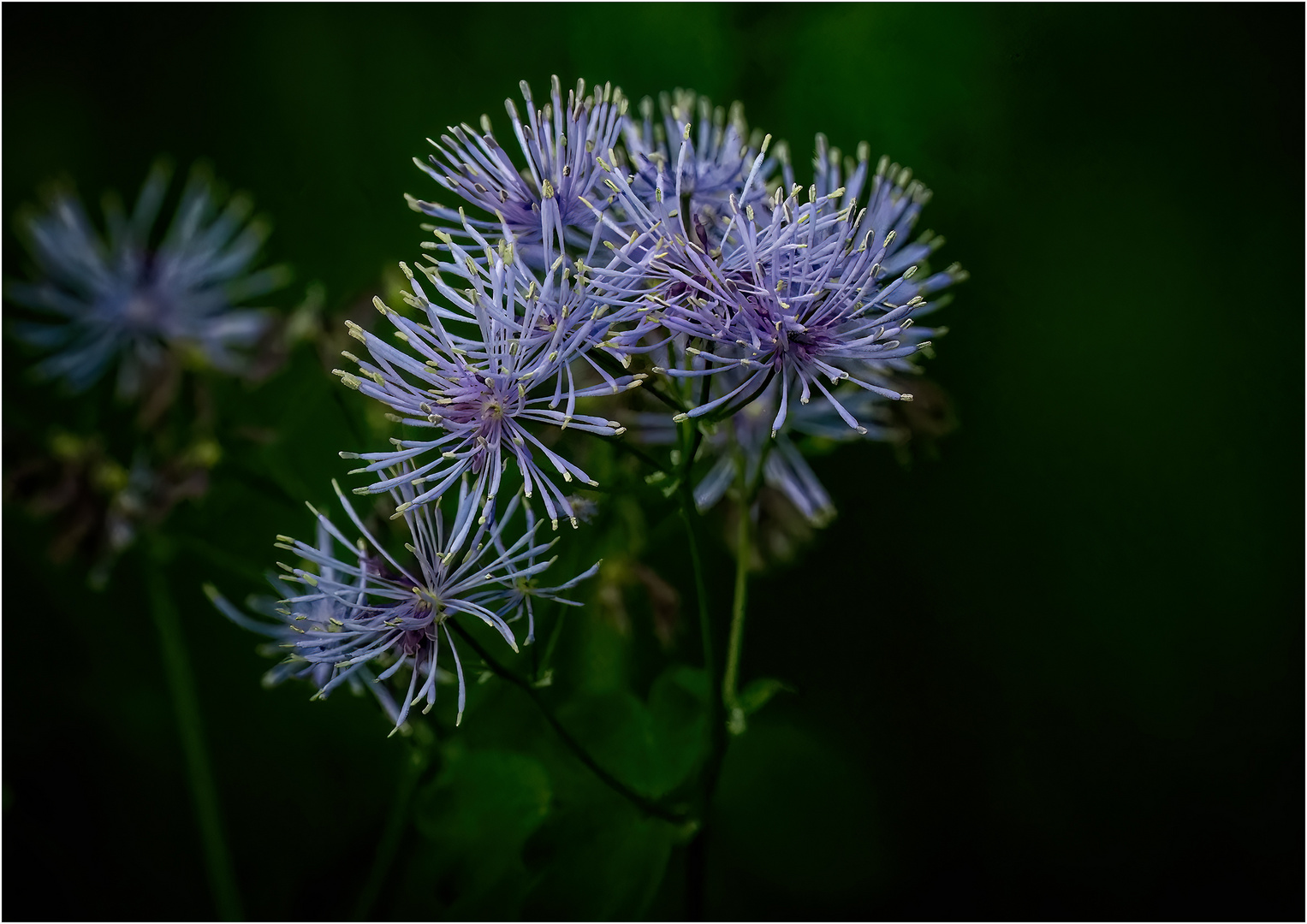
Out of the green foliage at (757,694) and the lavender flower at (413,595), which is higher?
the lavender flower at (413,595)

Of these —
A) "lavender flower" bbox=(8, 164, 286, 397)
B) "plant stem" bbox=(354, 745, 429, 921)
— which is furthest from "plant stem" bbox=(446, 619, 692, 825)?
"lavender flower" bbox=(8, 164, 286, 397)

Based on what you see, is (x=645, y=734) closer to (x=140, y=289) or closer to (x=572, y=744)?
(x=572, y=744)

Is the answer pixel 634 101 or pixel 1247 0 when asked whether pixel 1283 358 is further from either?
pixel 634 101

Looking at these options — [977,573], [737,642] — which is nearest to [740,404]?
[737,642]

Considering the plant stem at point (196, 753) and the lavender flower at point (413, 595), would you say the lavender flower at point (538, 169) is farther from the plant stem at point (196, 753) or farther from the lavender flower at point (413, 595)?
the plant stem at point (196, 753)

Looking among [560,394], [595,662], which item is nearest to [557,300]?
[560,394]

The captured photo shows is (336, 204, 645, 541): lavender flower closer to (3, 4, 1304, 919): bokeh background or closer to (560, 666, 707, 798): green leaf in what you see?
(560, 666, 707, 798): green leaf

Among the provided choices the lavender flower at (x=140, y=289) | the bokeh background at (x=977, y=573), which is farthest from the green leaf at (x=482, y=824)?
the lavender flower at (x=140, y=289)
